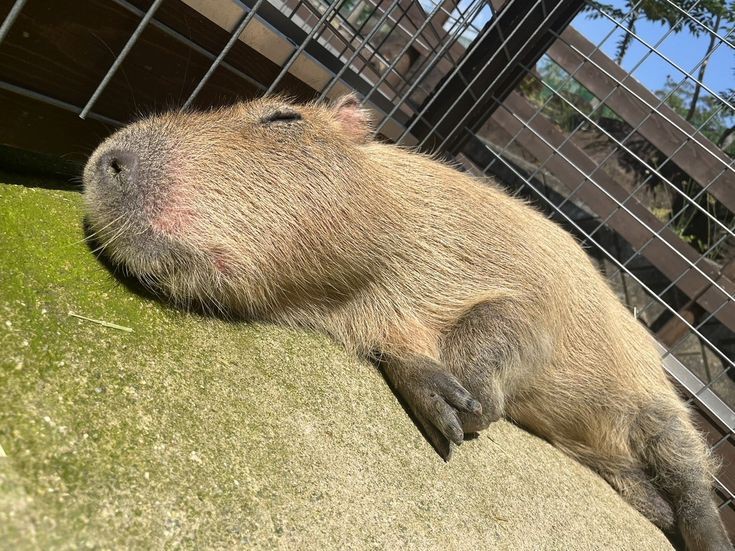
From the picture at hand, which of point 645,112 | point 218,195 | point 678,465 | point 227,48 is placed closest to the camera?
point 218,195

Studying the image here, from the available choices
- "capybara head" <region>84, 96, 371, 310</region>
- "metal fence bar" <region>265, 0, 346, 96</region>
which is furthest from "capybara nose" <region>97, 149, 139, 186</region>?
"metal fence bar" <region>265, 0, 346, 96</region>

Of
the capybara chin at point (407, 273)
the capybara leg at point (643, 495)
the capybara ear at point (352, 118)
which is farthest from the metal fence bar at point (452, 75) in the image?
the capybara leg at point (643, 495)

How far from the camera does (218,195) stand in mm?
1907

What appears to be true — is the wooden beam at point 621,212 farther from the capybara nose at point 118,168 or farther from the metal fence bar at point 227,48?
the capybara nose at point 118,168

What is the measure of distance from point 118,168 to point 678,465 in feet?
9.56

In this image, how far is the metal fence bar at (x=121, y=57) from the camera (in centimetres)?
188

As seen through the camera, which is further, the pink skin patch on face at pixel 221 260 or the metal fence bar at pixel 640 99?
the metal fence bar at pixel 640 99

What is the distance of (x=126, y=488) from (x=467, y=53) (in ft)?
10.6

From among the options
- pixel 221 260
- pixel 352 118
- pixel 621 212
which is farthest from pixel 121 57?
pixel 621 212

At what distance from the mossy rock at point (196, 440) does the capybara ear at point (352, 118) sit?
2.94 feet

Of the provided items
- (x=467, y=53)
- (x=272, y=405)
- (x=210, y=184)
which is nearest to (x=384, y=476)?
(x=272, y=405)

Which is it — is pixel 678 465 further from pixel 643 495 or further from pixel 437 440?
pixel 437 440

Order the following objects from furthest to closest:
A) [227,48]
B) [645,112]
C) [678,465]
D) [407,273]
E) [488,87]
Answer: [645,112] → [488,87] → [678,465] → [407,273] → [227,48]

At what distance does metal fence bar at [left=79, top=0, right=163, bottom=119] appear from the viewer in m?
1.88
